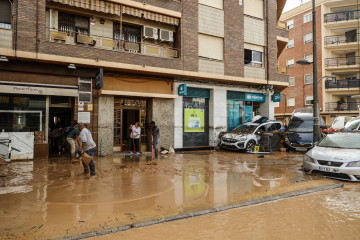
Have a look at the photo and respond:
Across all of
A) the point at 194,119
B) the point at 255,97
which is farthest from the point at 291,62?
the point at 194,119

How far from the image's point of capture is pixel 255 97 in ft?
61.4

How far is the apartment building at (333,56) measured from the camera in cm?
3142

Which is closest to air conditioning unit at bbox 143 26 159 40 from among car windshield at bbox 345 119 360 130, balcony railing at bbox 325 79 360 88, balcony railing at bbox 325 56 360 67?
car windshield at bbox 345 119 360 130

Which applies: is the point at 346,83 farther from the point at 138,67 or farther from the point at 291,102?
the point at 138,67

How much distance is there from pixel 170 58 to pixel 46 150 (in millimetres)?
7707

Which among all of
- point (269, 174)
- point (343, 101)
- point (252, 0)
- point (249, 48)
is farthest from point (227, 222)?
point (343, 101)

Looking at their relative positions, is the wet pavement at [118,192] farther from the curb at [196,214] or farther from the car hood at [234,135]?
the car hood at [234,135]

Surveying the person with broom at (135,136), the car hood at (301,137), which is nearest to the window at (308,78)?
the car hood at (301,137)

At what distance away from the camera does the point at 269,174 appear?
8180 millimetres

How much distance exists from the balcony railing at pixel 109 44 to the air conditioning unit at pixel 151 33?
1.55 ft

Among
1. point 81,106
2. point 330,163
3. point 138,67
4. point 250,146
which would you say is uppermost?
point 138,67

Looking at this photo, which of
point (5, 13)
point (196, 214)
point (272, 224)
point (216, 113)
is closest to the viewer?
point (272, 224)

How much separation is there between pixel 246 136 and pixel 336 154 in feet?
22.1

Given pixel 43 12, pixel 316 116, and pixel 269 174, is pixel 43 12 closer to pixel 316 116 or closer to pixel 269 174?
pixel 269 174
